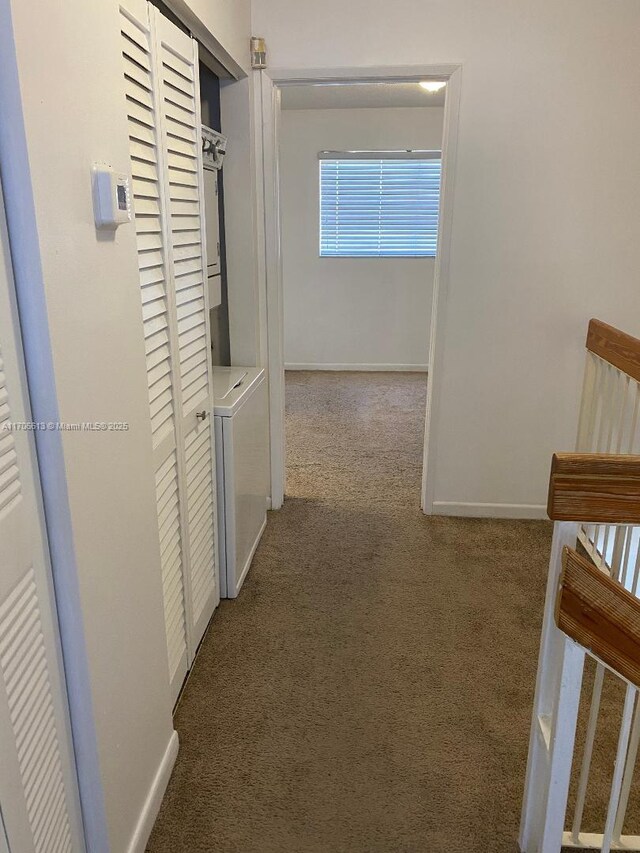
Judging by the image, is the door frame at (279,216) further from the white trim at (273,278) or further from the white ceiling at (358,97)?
the white ceiling at (358,97)

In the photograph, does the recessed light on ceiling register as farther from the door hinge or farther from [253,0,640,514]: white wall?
the door hinge

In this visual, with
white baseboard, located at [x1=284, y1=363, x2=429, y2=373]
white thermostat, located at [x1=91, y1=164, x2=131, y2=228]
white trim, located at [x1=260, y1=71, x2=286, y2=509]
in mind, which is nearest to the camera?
white thermostat, located at [x1=91, y1=164, x2=131, y2=228]

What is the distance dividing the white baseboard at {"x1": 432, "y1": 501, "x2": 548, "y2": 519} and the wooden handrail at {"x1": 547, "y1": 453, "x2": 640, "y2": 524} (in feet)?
7.30

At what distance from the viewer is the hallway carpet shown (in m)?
1.58

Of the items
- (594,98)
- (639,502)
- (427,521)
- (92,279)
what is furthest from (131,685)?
(594,98)

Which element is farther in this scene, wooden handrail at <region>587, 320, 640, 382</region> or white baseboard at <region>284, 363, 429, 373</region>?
white baseboard at <region>284, 363, 429, 373</region>

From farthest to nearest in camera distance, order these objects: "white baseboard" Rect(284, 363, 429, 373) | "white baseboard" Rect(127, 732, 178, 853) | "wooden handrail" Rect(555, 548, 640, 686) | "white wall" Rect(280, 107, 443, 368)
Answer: "white baseboard" Rect(284, 363, 429, 373), "white wall" Rect(280, 107, 443, 368), "white baseboard" Rect(127, 732, 178, 853), "wooden handrail" Rect(555, 548, 640, 686)

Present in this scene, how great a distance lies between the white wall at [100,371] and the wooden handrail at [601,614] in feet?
2.65

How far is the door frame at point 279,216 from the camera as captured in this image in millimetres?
2744

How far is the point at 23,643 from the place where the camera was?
3.34ft

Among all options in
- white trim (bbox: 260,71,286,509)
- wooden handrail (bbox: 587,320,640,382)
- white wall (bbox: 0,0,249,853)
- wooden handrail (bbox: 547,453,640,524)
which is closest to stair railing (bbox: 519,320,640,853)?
wooden handrail (bbox: 547,453,640,524)

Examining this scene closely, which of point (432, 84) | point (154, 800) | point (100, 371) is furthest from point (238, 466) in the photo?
point (432, 84)

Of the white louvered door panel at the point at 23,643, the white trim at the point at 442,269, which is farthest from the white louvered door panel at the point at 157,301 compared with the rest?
the white trim at the point at 442,269

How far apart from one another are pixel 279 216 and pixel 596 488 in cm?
229
